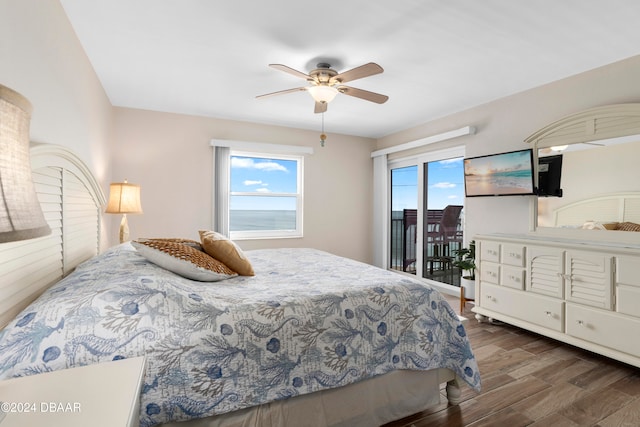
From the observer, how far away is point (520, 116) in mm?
3211

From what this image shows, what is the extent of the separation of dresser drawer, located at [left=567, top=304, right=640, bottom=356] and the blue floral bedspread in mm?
1336

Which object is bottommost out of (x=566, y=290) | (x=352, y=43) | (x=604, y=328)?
(x=604, y=328)

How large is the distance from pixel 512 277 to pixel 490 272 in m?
0.22

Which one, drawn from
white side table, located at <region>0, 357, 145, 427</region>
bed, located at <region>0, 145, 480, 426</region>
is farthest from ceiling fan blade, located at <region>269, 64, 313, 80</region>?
white side table, located at <region>0, 357, 145, 427</region>

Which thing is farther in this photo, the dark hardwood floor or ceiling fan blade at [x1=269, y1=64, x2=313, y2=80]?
ceiling fan blade at [x1=269, y1=64, x2=313, y2=80]

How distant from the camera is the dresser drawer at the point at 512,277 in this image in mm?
2844

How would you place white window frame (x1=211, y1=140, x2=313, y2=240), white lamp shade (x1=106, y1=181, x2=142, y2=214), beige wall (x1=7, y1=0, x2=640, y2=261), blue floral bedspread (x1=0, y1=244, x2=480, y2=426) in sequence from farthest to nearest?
white window frame (x1=211, y1=140, x2=313, y2=240) → white lamp shade (x1=106, y1=181, x2=142, y2=214) → beige wall (x1=7, y1=0, x2=640, y2=261) → blue floral bedspread (x1=0, y1=244, x2=480, y2=426)

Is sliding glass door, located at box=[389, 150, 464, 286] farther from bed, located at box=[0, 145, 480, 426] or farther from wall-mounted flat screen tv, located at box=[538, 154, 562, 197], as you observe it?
bed, located at box=[0, 145, 480, 426]

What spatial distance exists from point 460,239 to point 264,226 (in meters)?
2.77

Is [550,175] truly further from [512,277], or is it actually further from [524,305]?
[524,305]

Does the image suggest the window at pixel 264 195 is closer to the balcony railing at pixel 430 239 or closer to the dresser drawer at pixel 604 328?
the balcony railing at pixel 430 239

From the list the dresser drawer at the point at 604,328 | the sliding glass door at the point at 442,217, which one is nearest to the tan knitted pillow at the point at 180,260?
the dresser drawer at the point at 604,328

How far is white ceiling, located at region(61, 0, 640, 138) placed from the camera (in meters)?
1.90

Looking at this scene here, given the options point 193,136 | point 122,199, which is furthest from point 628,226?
point 193,136
